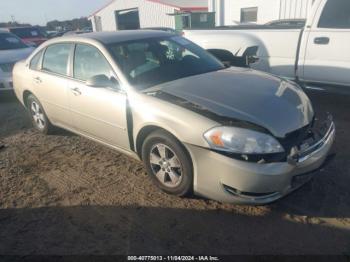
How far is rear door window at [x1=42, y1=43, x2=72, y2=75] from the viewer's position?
446cm

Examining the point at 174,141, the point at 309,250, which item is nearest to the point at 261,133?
the point at 174,141

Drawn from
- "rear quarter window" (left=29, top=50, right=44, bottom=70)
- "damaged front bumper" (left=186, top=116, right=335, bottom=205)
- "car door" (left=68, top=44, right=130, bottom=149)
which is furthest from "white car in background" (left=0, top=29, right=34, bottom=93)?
"damaged front bumper" (left=186, top=116, right=335, bottom=205)

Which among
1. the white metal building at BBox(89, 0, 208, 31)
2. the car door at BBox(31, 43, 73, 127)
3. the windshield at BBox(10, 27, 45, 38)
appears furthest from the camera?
the white metal building at BBox(89, 0, 208, 31)

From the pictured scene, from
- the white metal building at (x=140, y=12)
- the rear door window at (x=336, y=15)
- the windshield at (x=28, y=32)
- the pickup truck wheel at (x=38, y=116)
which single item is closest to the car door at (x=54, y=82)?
the pickup truck wheel at (x=38, y=116)

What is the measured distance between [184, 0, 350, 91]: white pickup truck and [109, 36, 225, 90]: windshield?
178cm

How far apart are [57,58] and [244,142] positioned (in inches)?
124

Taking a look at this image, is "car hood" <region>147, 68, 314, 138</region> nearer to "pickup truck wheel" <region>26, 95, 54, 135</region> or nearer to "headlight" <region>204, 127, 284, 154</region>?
"headlight" <region>204, 127, 284, 154</region>

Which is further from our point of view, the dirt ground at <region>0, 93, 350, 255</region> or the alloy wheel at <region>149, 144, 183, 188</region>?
the alloy wheel at <region>149, 144, 183, 188</region>

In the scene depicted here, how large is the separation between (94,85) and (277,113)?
1.97 metres

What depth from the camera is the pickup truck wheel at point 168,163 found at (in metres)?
3.12

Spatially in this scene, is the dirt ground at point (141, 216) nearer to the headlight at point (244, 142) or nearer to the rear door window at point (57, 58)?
the headlight at point (244, 142)

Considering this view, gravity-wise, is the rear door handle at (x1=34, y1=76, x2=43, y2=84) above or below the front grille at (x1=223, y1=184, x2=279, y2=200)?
above

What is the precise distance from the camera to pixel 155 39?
14.2ft

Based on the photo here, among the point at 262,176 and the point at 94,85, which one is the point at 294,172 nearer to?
the point at 262,176
